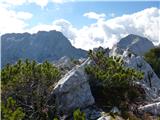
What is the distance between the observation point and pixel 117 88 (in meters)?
57.1

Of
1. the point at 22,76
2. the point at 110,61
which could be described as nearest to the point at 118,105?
the point at 110,61

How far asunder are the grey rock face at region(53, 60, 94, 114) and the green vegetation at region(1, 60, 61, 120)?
4.11 feet

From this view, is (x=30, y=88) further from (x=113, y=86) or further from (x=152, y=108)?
(x=152, y=108)

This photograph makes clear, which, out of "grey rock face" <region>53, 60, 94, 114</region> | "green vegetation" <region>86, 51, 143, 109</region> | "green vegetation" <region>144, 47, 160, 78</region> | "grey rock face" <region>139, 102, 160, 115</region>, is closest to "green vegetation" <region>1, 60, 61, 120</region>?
"grey rock face" <region>53, 60, 94, 114</region>

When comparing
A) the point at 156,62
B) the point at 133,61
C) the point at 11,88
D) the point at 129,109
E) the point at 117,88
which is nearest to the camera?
the point at 11,88

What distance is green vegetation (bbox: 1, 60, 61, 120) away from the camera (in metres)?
47.6

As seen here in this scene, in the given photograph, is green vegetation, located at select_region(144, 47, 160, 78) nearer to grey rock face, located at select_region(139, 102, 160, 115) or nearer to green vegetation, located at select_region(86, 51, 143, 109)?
green vegetation, located at select_region(86, 51, 143, 109)

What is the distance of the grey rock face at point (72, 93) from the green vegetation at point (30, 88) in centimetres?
125

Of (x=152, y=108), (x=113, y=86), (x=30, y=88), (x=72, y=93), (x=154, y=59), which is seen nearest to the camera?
(x=30, y=88)

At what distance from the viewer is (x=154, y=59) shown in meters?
122

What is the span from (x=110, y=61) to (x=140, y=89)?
22.9ft

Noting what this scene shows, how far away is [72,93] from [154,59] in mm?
75818

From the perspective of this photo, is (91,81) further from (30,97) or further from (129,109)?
(30,97)

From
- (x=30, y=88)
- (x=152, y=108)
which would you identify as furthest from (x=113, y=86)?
(x=30, y=88)
